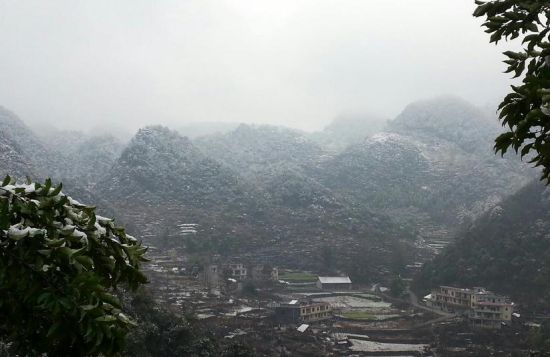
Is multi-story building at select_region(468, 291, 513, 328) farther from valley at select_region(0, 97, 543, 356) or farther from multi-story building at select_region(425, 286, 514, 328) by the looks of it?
valley at select_region(0, 97, 543, 356)

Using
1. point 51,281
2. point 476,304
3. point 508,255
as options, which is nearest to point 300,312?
A: point 476,304

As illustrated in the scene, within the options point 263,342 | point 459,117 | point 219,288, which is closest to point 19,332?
point 263,342

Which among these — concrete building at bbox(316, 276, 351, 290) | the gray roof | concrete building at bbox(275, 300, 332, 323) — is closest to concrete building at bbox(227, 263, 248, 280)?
concrete building at bbox(316, 276, 351, 290)

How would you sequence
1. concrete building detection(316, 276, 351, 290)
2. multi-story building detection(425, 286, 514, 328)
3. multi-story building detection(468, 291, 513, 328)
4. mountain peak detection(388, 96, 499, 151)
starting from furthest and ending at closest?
mountain peak detection(388, 96, 499, 151)
concrete building detection(316, 276, 351, 290)
multi-story building detection(425, 286, 514, 328)
multi-story building detection(468, 291, 513, 328)

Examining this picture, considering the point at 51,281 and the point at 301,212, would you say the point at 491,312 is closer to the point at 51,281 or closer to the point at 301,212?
the point at 51,281

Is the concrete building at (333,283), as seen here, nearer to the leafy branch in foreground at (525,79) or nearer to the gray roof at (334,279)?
the gray roof at (334,279)

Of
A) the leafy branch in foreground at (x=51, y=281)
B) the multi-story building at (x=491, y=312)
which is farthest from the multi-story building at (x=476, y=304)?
the leafy branch in foreground at (x=51, y=281)
